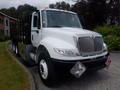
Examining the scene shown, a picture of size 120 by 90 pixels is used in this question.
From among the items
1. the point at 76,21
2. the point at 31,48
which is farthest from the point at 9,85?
the point at 76,21

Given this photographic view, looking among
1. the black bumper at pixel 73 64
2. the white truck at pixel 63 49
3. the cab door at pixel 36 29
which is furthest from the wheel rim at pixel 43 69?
the cab door at pixel 36 29

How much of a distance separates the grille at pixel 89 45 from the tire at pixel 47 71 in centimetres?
103

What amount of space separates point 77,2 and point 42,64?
3167 centimetres

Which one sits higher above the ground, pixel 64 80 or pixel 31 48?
pixel 31 48

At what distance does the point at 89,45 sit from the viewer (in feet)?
22.7

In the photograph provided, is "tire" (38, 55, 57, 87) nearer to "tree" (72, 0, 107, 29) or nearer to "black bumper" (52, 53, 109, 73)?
"black bumper" (52, 53, 109, 73)

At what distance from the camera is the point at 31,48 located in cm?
897

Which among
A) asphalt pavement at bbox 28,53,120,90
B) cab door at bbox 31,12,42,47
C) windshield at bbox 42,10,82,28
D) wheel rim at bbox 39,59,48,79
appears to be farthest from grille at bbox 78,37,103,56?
cab door at bbox 31,12,42,47

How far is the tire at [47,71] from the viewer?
6.72 metres

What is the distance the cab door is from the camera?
8109 millimetres

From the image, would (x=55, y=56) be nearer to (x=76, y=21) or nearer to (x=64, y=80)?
(x=64, y=80)

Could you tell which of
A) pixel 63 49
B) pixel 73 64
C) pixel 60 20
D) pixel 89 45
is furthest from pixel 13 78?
pixel 89 45

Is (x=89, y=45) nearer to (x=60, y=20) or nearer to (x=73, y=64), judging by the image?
(x=73, y=64)

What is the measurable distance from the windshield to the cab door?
26 centimetres
